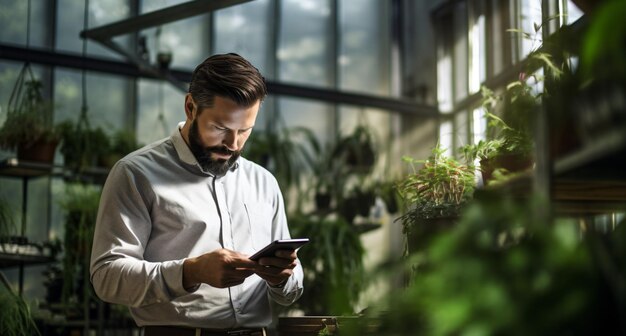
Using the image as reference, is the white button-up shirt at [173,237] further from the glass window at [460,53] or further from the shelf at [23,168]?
the glass window at [460,53]

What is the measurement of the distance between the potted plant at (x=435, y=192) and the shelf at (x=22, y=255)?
394cm

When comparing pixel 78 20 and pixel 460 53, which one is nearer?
pixel 78 20

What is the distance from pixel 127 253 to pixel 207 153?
418 millimetres

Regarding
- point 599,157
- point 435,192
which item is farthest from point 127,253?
point 599,157

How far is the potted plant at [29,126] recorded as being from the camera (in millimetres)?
6781

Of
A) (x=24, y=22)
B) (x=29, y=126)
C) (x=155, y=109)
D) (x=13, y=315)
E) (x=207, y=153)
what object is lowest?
(x=13, y=315)

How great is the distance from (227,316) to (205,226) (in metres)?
0.28

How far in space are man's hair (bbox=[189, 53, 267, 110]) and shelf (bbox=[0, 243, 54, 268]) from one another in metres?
3.70

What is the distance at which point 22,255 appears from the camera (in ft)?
20.8

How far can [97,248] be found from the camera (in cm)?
260

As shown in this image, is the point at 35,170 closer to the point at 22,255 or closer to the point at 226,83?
the point at 22,255

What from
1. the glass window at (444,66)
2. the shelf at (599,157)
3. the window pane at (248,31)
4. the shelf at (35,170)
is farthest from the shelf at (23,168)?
the shelf at (599,157)

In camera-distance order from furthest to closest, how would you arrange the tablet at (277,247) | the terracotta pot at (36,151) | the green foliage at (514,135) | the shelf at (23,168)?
the terracotta pot at (36,151) < the shelf at (23,168) < the tablet at (277,247) < the green foliage at (514,135)

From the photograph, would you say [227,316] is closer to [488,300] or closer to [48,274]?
[488,300]
